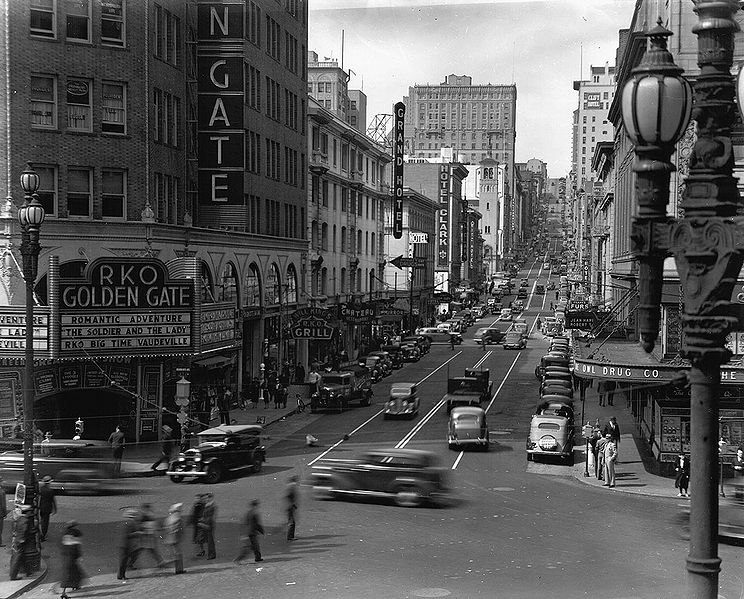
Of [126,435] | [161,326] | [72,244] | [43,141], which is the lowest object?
[126,435]

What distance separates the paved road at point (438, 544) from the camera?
1505 centimetres

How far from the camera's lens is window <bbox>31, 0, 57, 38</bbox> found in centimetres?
3027

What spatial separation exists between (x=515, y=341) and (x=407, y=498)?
157 ft

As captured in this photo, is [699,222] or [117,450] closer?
[699,222]

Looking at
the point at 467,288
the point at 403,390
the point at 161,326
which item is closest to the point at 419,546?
the point at 161,326

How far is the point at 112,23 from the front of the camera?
105 feet

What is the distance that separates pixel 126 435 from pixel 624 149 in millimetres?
29741

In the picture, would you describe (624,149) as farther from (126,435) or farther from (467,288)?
(467,288)

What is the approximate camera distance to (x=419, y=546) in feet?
54.9

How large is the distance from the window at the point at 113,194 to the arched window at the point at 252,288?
9692 millimetres

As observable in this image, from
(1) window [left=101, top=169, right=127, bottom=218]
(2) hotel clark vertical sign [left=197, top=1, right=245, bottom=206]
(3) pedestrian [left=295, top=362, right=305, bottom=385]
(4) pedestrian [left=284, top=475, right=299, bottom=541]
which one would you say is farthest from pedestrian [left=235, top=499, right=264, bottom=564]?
(3) pedestrian [left=295, top=362, right=305, bottom=385]

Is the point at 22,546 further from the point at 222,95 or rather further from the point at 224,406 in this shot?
the point at 222,95

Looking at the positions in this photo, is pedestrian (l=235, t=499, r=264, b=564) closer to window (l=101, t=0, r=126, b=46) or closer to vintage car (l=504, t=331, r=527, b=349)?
window (l=101, t=0, r=126, b=46)

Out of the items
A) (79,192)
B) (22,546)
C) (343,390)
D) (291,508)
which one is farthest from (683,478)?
(79,192)
